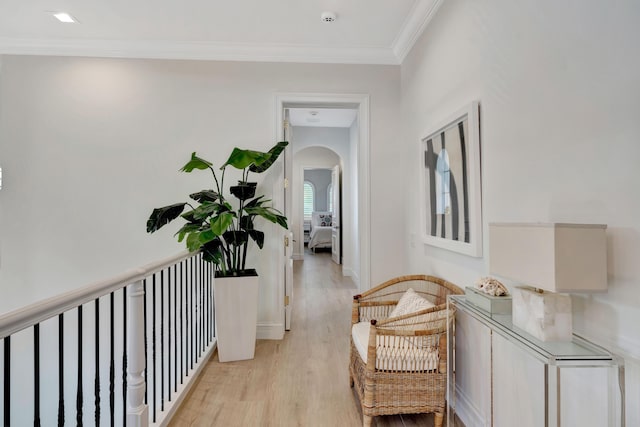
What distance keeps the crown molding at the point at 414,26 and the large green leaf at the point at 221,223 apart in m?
2.11

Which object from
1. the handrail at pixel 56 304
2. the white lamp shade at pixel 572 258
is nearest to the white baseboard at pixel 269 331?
the handrail at pixel 56 304

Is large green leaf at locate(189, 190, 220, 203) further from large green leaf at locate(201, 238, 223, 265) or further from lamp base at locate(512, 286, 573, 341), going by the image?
lamp base at locate(512, 286, 573, 341)

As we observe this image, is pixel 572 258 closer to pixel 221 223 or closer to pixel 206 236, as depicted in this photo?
pixel 221 223

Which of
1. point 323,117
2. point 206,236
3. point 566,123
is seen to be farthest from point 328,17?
point 323,117

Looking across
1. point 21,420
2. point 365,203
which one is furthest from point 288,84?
point 21,420

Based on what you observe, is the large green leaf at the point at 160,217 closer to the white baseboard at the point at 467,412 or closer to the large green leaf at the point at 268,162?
the large green leaf at the point at 268,162

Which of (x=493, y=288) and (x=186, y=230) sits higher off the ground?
(x=186, y=230)

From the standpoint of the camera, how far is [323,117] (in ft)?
19.5

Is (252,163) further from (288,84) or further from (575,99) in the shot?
(575,99)

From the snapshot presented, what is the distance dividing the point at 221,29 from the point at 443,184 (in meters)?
2.31

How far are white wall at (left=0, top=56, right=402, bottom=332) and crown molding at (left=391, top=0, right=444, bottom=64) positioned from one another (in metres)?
0.49

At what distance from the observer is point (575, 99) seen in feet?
4.03

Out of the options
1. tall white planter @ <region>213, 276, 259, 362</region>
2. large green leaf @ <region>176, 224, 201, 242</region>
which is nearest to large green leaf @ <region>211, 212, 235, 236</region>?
large green leaf @ <region>176, 224, 201, 242</region>

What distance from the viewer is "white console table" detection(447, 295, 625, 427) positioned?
1.03 m
